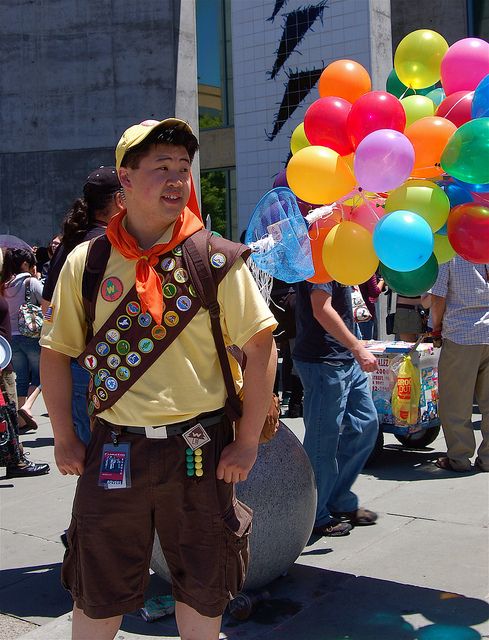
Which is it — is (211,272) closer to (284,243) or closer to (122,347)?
(122,347)

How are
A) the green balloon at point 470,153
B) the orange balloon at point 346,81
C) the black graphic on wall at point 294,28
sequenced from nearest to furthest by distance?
1. the green balloon at point 470,153
2. the orange balloon at point 346,81
3. the black graphic on wall at point 294,28

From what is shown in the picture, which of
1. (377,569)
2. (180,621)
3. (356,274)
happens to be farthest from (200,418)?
(377,569)

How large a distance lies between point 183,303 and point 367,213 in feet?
4.71

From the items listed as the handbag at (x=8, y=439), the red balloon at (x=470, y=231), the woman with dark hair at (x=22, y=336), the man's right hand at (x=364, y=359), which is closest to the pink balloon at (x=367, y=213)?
the red balloon at (x=470, y=231)

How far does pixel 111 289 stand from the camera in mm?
2838

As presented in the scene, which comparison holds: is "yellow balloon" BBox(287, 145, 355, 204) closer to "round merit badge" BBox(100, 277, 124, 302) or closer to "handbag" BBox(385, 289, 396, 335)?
"round merit badge" BBox(100, 277, 124, 302)

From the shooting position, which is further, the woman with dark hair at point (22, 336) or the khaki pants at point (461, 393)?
the woman with dark hair at point (22, 336)

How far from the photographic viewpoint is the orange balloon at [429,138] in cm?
360

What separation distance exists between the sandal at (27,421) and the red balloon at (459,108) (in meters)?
6.09

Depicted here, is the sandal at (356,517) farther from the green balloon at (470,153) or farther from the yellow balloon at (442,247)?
the green balloon at (470,153)

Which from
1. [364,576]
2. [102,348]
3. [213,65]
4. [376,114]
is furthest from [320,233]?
[213,65]

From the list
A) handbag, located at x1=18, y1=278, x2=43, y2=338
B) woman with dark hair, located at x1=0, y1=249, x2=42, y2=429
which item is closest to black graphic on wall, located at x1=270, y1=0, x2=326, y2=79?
woman with dark hair, located at x1=0, y1=249, x2=42, y2=429

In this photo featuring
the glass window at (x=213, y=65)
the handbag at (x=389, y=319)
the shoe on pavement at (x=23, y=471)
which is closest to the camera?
the shoe on pavement at (x=23, y=471)

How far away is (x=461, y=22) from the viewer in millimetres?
17156
